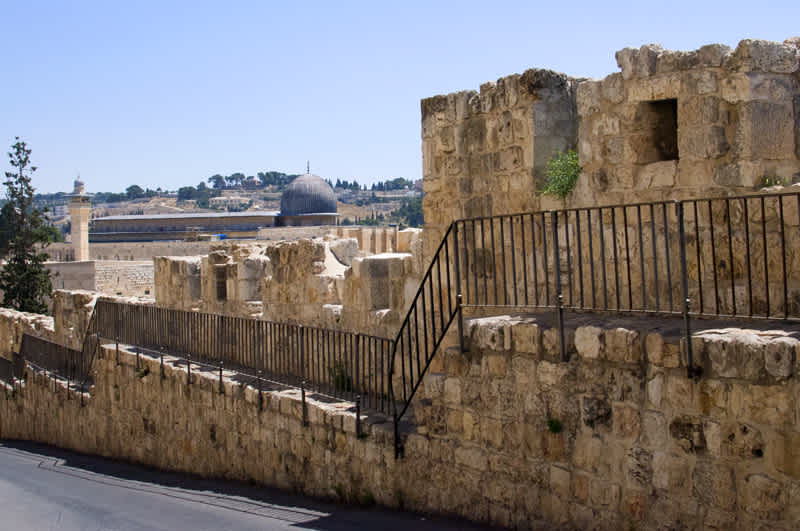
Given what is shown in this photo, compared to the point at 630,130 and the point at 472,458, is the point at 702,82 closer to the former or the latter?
the point at 630,130

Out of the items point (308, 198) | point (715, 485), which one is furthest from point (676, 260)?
point (308, 198)

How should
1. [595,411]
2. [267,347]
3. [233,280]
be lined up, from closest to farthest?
[595,411] → [267,347] → [233,280]

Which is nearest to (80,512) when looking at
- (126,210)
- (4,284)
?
(4,284)

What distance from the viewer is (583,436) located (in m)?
4.99

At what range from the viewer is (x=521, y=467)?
5387mm

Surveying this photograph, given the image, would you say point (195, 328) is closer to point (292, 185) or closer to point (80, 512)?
point (80, 512)

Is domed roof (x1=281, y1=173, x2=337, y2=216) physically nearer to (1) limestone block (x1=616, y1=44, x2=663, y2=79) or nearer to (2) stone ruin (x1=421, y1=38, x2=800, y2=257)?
(2) stone ruin (x1=421, y1=38, x2=800, y2=257)

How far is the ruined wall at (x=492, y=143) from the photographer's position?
21.7 feet

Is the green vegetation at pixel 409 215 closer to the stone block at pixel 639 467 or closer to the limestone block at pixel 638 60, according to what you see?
the limestone block at pixel 638 60

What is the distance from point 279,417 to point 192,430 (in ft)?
8.07

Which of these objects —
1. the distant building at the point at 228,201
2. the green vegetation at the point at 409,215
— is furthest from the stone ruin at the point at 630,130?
the distant building at the point at 228,201

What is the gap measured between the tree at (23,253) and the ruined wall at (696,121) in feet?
94.1

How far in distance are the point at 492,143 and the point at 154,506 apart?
4785mm

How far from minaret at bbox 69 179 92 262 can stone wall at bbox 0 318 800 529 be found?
4816 centimetres
